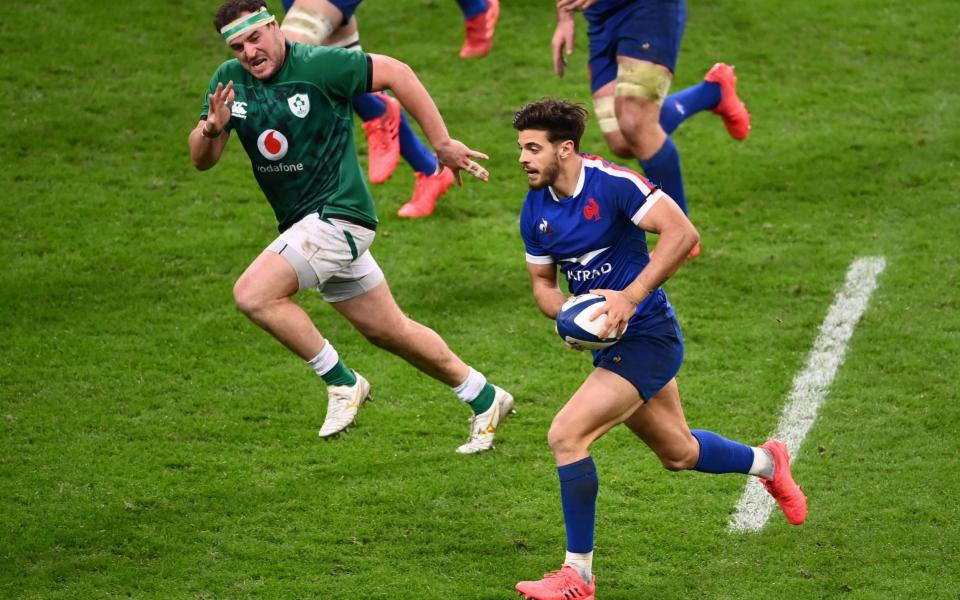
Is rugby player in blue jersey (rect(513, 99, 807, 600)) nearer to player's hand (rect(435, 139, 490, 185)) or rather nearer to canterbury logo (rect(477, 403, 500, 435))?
player's hand (rect(435, 139, 490, 185))

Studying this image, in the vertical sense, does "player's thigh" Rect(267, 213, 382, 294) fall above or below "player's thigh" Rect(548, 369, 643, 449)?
above

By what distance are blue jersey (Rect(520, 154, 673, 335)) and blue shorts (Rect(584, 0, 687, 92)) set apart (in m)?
2.57

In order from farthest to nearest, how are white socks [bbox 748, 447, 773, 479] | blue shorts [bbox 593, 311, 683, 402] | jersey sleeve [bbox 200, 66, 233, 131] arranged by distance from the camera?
jersey sleeve [bbox 200, 66, 233, 131], white socks [bbox 748, 447, 773, 479], blue shorts [bbox 593, 311, 683, 402]

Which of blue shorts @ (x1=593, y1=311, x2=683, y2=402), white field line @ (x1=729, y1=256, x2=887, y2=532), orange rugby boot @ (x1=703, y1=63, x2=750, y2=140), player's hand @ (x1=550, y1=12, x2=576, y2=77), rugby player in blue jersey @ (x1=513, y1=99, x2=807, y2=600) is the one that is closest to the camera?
rugby player in blue jersey @ (x1=513, y1=99, x2=807, y2=600)

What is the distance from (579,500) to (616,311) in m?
0.83

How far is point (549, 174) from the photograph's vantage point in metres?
5.89

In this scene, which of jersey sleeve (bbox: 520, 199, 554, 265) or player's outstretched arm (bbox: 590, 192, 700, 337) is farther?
jersey sleeve (bbox: 520, 199, 554, 265)

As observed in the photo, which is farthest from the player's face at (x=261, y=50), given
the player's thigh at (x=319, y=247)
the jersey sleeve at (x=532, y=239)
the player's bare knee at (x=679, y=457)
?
the player's bare knee at (x=679, y=457)

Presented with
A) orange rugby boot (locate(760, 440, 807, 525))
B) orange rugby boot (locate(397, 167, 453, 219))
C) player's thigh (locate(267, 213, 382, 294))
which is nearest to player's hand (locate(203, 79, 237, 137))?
player's thigh (locate(267, 213, 382, 294))

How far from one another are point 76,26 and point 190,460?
22.2 feet

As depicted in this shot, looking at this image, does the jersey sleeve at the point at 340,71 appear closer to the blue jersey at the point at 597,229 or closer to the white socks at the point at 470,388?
the blue jersey at the point at 597,229

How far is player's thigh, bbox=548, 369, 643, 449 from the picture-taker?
5.80 meters

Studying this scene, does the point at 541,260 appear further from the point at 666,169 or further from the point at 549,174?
the point at 666,169

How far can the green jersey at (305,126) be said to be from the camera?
6.60m
